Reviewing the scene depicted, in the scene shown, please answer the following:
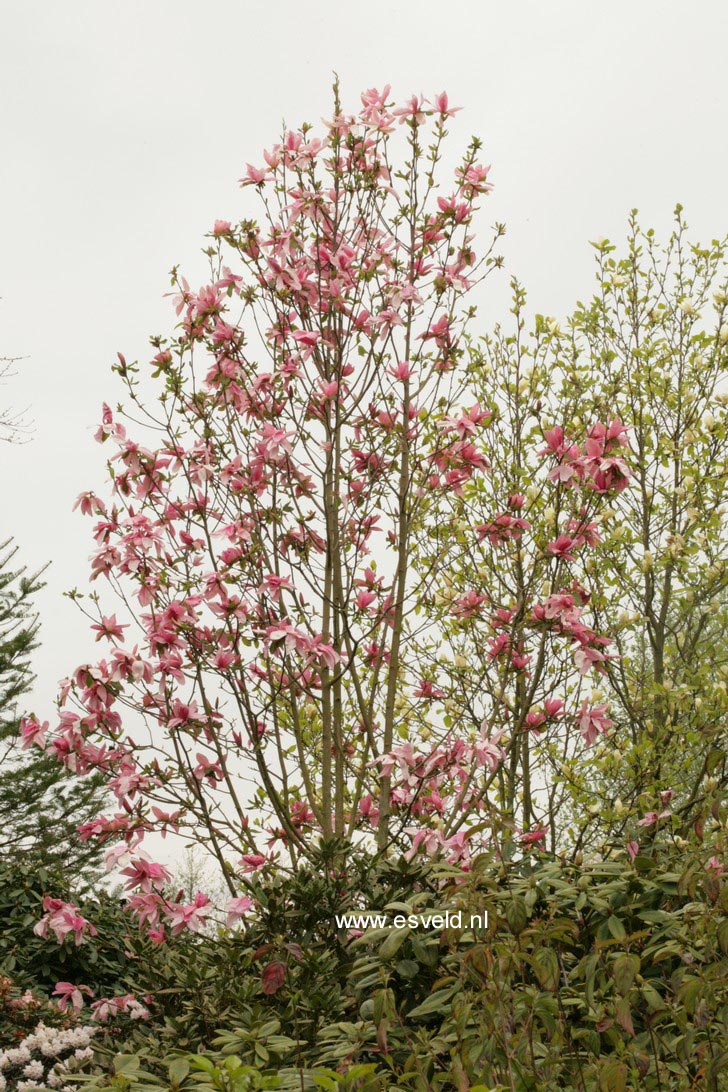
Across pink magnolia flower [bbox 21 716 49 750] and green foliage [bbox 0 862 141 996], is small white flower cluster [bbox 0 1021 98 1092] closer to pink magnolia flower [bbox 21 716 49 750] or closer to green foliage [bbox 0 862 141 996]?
green foliage [bbox 0 862 141 996]

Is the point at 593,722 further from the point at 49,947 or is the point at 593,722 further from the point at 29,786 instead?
the point at 29,786

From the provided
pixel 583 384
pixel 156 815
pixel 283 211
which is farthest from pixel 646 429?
pixel 156 815

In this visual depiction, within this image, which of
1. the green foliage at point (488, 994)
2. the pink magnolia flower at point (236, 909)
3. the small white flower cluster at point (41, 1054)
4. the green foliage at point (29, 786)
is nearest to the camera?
the green foliage at point (488, 994)

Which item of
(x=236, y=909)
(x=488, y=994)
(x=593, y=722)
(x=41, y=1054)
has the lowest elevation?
(x=41, y=1054)

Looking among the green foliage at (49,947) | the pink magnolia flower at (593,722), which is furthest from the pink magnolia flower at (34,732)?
the pink magnolia flower at (593,722)

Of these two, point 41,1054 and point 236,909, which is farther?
point 41,1054

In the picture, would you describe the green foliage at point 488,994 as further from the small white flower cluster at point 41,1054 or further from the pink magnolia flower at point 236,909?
the small white flower cluster at point 41,1054

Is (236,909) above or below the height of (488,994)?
above

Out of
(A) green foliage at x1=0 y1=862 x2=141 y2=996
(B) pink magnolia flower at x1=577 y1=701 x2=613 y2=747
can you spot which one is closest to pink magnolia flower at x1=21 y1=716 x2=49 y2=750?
(A) green foliage at x1=0 y1=862 x2=141 y2=996

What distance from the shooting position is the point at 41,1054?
13.7ft

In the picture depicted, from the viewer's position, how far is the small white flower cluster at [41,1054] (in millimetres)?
3912

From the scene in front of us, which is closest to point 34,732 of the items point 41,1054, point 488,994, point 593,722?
point 41,1054

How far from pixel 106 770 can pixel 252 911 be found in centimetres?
92

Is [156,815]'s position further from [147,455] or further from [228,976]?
[147,455]
